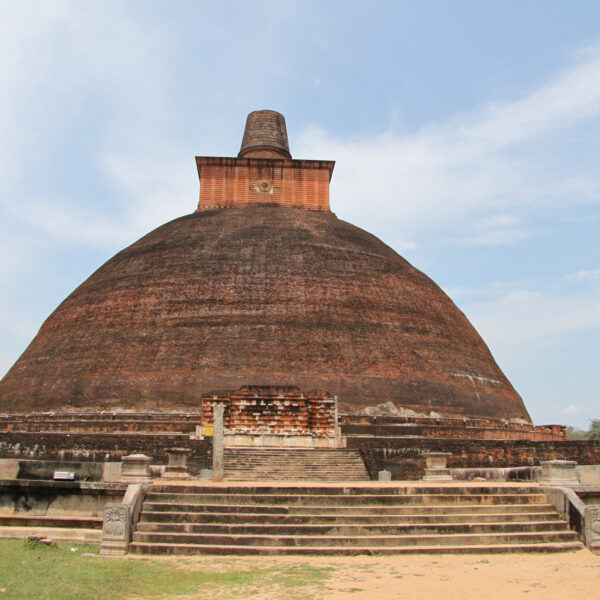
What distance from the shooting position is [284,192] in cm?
2266

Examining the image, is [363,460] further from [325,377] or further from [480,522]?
[480,522]

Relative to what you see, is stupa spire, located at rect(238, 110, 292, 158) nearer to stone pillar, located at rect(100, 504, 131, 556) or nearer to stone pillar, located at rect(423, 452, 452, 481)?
stone pillar, located at rect(423, 452, 452, 481)

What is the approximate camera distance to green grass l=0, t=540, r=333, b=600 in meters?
4.98

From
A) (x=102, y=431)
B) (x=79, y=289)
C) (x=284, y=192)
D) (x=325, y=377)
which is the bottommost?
(x=102, y=431)

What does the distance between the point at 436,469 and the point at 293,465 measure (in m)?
2.61

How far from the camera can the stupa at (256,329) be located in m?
16.1

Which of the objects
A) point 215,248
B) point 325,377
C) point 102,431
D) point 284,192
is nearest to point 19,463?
point 102,431

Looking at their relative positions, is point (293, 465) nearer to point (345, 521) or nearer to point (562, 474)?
point (345, 521)

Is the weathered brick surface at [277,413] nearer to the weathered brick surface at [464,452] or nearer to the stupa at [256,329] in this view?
the weathered brick surface at [464,452]

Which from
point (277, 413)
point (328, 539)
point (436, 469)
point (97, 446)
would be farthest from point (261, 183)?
point (328, 539)

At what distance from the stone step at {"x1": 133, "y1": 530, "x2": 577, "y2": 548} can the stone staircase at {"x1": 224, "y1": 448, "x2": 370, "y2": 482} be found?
459 centimetres

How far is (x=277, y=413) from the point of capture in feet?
45.7

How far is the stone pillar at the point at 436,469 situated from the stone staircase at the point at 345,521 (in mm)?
3373

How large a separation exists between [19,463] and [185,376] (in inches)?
239
